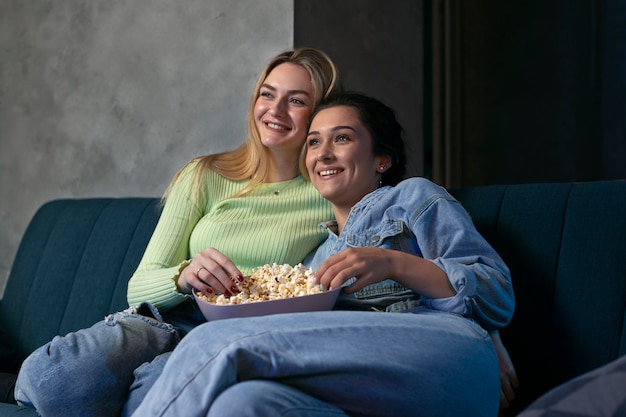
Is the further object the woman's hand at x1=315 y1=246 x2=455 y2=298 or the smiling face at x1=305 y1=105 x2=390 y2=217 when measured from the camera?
the smiling face at x1=305 y1=105 x2=390 y2=217

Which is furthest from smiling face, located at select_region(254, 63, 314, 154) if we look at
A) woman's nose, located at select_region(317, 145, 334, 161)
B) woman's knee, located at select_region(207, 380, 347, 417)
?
woman's knee, located at select_region(207, 380, 347, 417)

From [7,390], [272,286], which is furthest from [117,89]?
[272,286]

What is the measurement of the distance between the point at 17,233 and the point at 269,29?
5.07 ft

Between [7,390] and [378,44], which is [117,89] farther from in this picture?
[7,390]

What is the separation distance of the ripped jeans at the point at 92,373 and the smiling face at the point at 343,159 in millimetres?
532

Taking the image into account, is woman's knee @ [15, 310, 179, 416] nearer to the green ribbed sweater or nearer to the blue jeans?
the green ribbed sweater

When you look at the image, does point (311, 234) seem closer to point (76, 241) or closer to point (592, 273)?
point (592, 273)

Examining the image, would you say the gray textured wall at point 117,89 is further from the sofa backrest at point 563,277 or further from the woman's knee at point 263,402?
the woman's knee at point 263,402

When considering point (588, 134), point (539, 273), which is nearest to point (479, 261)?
point (539, 273)

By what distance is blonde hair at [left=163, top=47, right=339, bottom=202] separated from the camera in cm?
212

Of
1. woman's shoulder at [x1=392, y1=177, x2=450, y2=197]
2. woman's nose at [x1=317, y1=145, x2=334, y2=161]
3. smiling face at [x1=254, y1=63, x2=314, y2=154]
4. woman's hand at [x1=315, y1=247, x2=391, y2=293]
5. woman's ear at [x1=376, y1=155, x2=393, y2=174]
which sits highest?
smiling face at [x1=254, y1=63, x2=314, y2=154]

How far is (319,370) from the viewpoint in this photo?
1181 mm

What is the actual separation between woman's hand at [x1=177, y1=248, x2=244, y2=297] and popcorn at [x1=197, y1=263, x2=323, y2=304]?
0.6 inches

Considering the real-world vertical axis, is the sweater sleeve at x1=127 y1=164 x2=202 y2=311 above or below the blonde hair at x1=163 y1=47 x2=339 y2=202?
below
